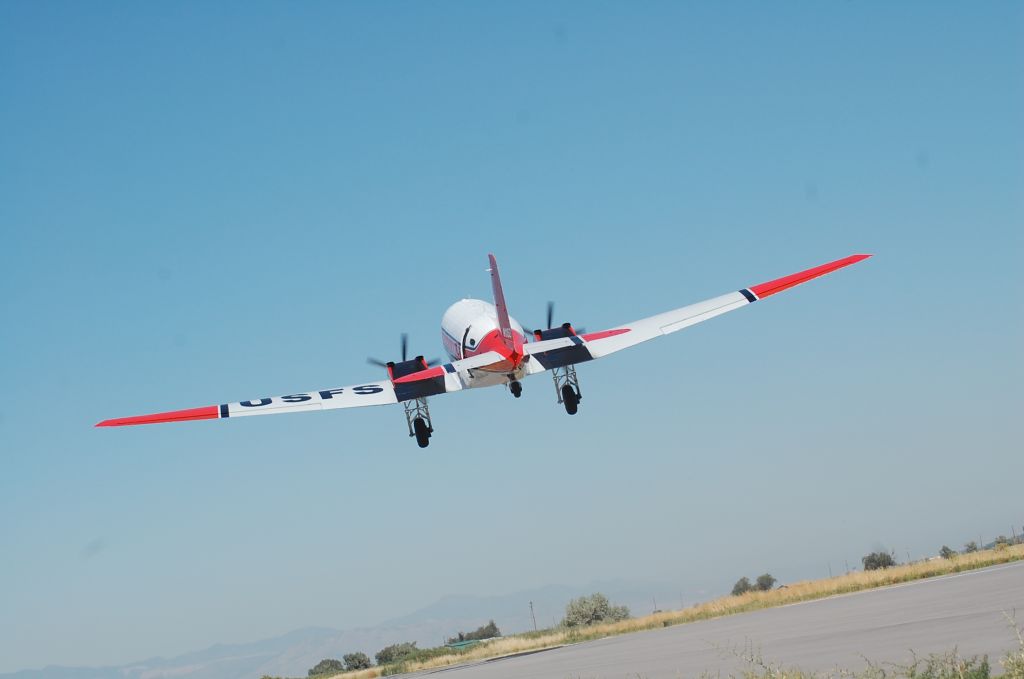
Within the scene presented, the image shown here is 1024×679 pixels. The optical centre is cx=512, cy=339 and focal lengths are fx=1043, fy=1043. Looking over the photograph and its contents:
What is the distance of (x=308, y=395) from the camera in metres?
47.2

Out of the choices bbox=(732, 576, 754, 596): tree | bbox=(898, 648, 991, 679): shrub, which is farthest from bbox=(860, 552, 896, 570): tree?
bbox=(898, 648, 991, 679): shrub

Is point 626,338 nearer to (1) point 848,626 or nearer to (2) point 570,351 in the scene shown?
(2) point 570,351

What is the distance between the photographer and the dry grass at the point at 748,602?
155 ft

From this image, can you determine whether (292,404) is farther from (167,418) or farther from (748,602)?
(748,602)

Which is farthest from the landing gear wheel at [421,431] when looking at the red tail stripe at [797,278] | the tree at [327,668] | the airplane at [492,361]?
the tree at [327,668]

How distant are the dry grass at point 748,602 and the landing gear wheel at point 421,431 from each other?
11931 millimetres

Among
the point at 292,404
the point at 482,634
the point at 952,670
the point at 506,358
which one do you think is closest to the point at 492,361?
the point at 506,358

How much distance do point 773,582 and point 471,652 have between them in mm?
23806

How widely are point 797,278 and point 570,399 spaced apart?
14159 mm

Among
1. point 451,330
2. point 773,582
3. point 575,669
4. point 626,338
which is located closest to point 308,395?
point 451,330

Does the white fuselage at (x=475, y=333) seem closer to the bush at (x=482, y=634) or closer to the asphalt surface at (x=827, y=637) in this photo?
the asphalt surface at (x=827, y=637)

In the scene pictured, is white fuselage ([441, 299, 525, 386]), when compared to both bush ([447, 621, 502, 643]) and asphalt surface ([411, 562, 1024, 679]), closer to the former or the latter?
asphalt surface ([411, 562, 1024, 679])

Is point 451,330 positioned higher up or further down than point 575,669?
higher up

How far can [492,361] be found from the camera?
4428 cm
